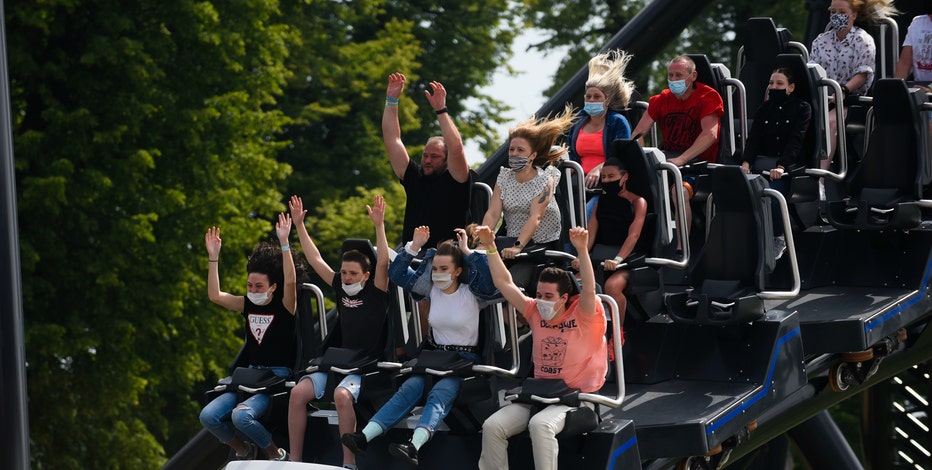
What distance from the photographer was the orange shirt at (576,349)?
6.94 meters

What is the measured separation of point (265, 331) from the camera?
7812mm

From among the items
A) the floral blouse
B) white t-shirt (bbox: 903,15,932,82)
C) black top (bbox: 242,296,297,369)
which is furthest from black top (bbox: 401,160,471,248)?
white t-shirt (bbox: 903,15,932,82)

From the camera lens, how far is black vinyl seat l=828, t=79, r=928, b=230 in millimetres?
8664

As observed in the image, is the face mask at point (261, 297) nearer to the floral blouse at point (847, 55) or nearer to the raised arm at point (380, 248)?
the raised arm at point (380, 248)

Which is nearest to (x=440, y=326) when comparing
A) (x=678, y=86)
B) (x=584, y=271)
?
(x=584, y=271)

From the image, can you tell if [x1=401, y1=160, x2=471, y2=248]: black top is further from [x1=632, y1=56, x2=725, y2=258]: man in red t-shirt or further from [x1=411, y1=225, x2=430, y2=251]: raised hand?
[x1=632, y1=56, x2=725, y2=258]: man in red t-shirt

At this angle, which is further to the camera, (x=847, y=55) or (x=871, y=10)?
(x=871, y=10)

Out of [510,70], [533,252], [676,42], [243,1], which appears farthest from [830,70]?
[510,70]

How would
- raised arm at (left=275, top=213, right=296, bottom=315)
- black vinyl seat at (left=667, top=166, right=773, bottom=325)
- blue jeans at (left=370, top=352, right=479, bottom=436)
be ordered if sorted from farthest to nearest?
black vinyl seat at (left=667, top=166, right=773, bottom=325) < raised arm at (left=275, top=213, right=296, bottom=315) < blue jeans at (left=370, top=352, right=479, bottom=436)

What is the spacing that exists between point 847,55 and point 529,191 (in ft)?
→ 9.08

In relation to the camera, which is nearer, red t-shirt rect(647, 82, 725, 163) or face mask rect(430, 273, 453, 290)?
face mask rect(430, 273, 453, 290)

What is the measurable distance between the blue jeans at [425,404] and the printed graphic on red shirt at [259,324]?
0.88 m

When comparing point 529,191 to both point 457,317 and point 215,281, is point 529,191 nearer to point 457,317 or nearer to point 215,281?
point 457,317

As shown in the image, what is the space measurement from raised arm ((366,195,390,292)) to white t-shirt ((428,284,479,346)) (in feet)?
1.12
